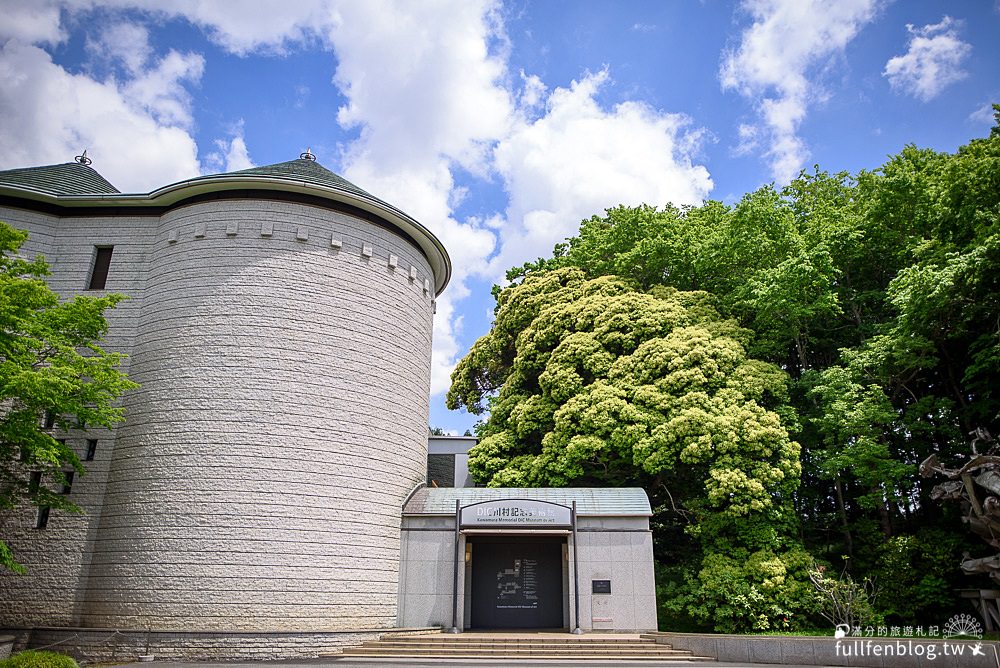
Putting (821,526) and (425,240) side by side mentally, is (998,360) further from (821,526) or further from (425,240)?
(425,240)

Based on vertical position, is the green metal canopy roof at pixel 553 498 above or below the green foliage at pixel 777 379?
below

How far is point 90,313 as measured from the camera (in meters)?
13.7

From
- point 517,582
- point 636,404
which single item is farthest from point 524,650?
point 636,404

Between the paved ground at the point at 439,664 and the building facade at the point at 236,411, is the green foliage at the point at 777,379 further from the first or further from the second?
the building facade at the point at 236,411

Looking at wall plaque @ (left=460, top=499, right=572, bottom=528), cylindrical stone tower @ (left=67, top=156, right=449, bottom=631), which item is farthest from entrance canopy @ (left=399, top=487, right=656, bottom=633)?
cylindrical stone tower @ (left=67, top=156, right=449, bottom=631)

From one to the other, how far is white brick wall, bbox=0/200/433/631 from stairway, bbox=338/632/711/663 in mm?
957

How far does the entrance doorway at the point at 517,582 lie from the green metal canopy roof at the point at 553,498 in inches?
44.7

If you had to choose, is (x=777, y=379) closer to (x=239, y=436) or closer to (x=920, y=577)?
(x=920, y=577)

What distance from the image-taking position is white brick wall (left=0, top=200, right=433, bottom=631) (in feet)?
44.7

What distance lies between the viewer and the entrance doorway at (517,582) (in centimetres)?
1684

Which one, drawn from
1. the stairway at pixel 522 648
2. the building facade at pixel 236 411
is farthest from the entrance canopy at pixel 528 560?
the stairway at pixel 522 648

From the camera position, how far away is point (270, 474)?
14203 mm

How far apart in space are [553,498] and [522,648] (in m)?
4.10

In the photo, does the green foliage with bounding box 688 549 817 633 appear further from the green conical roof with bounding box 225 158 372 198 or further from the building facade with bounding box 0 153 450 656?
the green conical roof with bounding box 225 158 372 198
